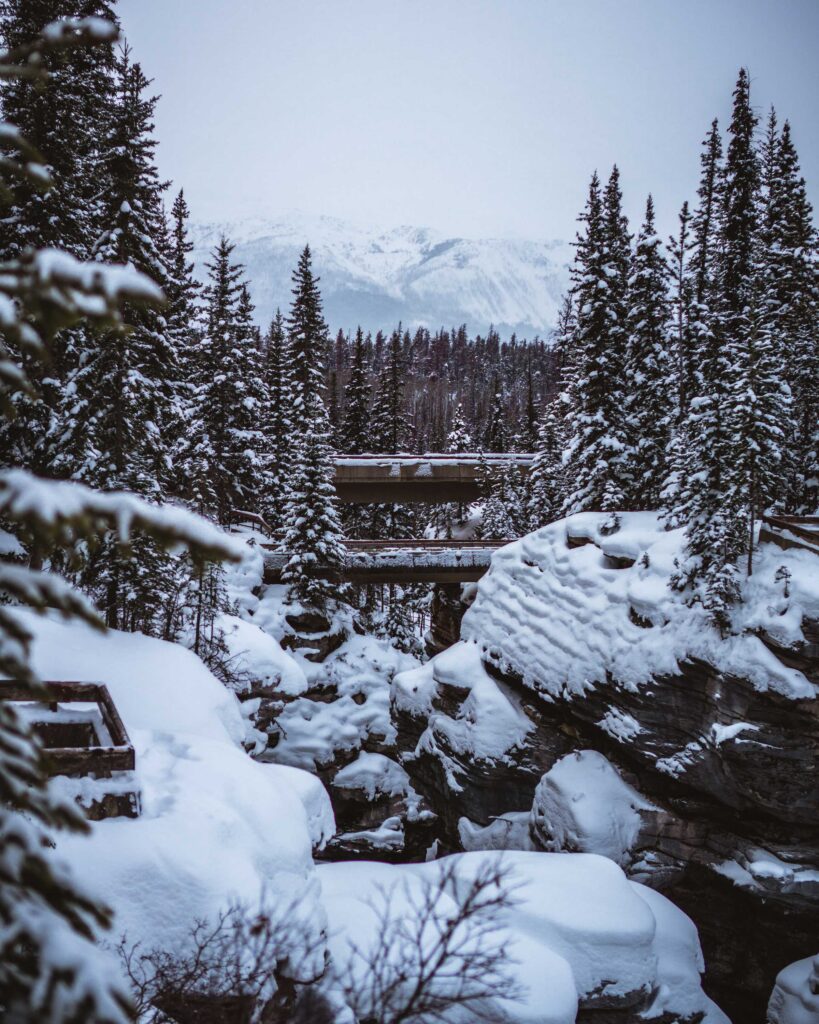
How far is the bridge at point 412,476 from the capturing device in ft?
117

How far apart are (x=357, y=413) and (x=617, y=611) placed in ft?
92.7

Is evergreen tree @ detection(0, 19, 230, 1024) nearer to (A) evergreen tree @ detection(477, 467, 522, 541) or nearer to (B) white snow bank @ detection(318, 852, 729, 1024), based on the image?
(B) white snow bank @ detection(318, 852, 729, 1024)

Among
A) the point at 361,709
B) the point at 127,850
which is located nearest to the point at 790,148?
the point at 361,709

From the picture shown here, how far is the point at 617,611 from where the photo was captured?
18.7 m

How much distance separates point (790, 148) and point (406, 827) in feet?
127

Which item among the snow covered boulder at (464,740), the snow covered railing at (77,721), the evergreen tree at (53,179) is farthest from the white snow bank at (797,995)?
the evergreen tree at (53,179)

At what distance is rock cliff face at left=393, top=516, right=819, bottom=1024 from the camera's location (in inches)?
576

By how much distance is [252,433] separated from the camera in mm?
32062

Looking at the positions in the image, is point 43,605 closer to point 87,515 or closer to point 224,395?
point 87,515

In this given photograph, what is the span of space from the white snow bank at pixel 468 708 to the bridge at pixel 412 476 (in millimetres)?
13912

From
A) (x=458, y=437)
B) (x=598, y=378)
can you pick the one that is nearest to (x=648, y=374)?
(x=598, y=378)

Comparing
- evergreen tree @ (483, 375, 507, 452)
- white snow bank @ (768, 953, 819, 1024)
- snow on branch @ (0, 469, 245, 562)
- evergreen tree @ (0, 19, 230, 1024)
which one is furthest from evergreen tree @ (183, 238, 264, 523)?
evergreen tree @ (483, 375, 507, 452)

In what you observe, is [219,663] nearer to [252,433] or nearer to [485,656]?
[485,656]

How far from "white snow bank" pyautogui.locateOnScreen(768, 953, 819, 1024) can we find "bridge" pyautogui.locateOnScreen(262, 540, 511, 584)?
19300mm
